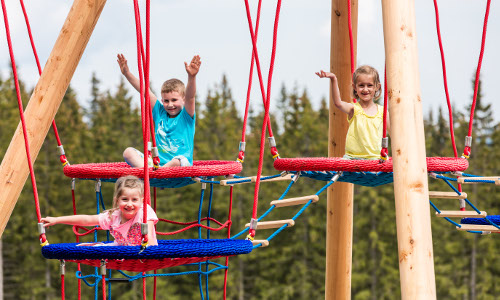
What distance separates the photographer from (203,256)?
179 inches

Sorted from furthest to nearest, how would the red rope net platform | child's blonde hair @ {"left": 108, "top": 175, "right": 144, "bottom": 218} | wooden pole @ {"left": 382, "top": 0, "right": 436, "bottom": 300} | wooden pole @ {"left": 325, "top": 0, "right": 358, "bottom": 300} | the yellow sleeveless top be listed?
wooden pole @ {"left": 325, "top": 0, "right": 358, "bottom": 300}
the yellow sleeveless top
the red rope net platform
child's blonde hair @ {"left": 108, "top": 175, "right": 144, "bottom": 218}
wooden pole @ {"left": 382, "top": 0, "right": 436, "bottom": 300}

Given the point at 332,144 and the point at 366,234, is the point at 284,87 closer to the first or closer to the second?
the point at 366,234

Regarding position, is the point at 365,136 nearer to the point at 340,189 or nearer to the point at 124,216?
the point at 340,189

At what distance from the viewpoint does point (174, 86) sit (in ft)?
21.6

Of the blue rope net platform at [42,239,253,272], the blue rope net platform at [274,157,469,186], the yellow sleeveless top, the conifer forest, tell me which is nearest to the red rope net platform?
the blue rope net platform at [274,157,469,186]

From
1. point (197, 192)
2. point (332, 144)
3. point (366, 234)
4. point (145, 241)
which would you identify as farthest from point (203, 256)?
point (366, 234)

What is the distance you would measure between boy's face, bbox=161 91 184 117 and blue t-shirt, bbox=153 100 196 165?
0.05 meters

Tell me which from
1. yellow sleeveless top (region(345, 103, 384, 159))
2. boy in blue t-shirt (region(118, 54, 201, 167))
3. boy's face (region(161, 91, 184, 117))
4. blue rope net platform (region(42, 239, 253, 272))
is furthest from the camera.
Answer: boy's face (region(161, 91, 184, 117))

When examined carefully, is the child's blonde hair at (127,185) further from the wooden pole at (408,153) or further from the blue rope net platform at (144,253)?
the wooden pole at (408,153)

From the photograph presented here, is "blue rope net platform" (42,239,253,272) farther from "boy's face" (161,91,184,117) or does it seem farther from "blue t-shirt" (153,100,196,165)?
"boy's face" (161,91,184,117)

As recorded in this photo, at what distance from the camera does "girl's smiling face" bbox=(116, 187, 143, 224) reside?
510 cm

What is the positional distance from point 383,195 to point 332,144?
37999 mm

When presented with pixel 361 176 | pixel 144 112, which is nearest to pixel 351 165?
pixel 361 176

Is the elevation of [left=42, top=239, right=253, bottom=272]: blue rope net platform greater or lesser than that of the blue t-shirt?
lesser
